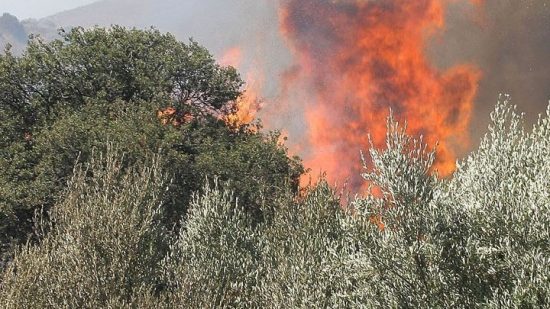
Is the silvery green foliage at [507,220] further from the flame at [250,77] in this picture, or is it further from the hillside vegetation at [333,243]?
the flame at [250,77]

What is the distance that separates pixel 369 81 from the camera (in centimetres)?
7556

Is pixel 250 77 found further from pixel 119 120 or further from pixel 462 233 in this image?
pixel 462 233

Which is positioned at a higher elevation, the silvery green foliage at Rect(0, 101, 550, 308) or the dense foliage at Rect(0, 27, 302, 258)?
the dense foliage at Rect(0, 27, 302, 258)

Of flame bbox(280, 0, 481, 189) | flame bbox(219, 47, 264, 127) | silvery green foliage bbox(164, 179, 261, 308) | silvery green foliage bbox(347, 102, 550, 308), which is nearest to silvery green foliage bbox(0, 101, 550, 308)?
silvery green foliage bbox(347, 102, 550, 308)

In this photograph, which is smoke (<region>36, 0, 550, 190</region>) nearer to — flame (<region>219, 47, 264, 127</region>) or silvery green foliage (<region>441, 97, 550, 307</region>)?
flame (<region>219, 47, 264, 127</region>)

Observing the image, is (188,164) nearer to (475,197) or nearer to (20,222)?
(20,222)

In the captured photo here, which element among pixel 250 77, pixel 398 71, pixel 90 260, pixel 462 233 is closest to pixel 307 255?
pixel 462 233

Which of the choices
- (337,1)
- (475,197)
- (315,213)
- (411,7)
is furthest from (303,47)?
(475,197)

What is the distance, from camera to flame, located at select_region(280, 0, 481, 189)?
2702 inches

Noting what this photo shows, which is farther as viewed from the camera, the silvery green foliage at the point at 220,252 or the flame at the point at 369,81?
the flame at the point at 369,81

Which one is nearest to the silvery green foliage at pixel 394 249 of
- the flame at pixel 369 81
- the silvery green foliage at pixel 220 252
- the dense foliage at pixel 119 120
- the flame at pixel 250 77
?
the silvery green foliage at pixel 220 252

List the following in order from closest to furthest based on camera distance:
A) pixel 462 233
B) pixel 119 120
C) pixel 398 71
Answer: pixel 462 233
pixel 119 120
pixel 398 71

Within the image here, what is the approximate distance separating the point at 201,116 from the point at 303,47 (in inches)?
1791

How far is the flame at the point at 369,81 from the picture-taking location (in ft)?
225
